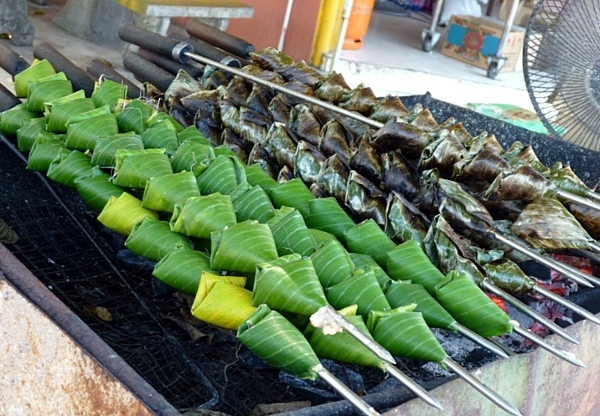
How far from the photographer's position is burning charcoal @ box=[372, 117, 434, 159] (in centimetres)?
244

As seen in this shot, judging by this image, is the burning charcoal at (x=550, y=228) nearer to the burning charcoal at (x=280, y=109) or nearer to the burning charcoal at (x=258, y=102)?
the burning charcoal at (x=280, y=109)

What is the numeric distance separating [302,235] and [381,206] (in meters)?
0.43

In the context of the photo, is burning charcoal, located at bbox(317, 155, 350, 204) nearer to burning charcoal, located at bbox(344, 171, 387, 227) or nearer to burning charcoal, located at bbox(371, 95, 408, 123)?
burning charcoal, located at bbox(344, 171, 387, 227)

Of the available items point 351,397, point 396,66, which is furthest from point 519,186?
point 396,66

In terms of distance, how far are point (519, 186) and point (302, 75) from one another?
118 centimetres

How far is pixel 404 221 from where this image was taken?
2.22 meters

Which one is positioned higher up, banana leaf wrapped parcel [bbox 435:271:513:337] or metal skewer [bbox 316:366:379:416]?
banana leaf wrapped parcel [bbox 435:271:513:337]

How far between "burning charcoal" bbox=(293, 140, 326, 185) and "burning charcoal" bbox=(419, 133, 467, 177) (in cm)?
35

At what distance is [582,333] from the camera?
2.10 m

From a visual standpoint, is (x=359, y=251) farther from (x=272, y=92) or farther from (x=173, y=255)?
(x=272, y=92)

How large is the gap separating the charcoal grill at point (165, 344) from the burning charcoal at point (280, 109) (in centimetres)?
81

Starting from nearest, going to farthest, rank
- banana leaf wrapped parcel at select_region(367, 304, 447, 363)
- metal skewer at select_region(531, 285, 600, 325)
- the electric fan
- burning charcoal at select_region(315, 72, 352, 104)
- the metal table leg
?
banana leaf wrapped parcel at select_region(367, 304, 447, 363) → metal skewer at select_region(531, 285, 600, 325) → burning charcoal at select_region(315, 72, 352, 104) → the electric fan → the metal table leg

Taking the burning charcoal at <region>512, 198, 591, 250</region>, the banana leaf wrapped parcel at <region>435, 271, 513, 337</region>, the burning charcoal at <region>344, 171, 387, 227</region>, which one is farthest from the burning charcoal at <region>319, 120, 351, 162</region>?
the banana leaf wrapped parcel at <region>435, 271, 513, 337</region>

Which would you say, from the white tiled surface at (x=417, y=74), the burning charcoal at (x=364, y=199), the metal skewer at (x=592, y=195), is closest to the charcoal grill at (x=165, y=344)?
the metal skewer at (x=592, y=195)
